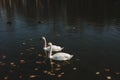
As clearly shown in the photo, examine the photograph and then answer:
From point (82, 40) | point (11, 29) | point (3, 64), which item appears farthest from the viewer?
point (11, 29)

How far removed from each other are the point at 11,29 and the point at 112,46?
1274cm

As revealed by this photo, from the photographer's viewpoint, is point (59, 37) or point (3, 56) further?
point (59, 37)

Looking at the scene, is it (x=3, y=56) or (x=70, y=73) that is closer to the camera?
(x=70, y=73)

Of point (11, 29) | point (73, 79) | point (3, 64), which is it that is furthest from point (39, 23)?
point (73, 79)

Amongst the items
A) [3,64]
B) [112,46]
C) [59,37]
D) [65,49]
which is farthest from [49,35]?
[3,64]

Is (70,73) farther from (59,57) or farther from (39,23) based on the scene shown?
(39,23)

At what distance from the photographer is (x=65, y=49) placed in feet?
73.6

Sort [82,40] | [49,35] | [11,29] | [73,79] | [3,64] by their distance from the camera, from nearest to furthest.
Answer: [73,79] < [3,64] < [82,40] < [49,35] < [11,29]

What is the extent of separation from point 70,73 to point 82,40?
24.8ft

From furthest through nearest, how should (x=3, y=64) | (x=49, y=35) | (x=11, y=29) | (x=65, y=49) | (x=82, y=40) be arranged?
(x=11, y=29), (x=49, y=35), (x=82, y=40), (x=65, y=49), (x=3, y=64)

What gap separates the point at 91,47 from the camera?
22656mm

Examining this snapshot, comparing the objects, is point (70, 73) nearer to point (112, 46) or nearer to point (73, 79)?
point (73, 79)

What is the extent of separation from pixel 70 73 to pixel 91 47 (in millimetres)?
5483

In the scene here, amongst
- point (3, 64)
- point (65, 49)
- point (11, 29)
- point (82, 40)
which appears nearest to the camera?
point (3, 64)
